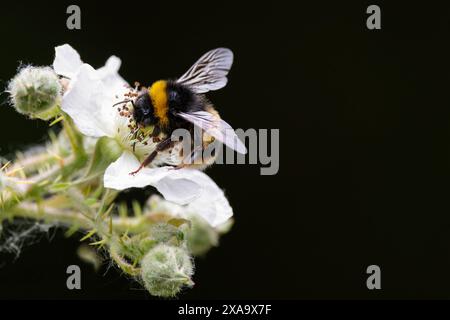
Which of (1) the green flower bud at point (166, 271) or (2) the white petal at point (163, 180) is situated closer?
(1) the green flower bud at point (166, 271)

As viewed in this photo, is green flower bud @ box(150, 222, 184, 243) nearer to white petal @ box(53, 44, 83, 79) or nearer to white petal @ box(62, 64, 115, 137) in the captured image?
white petal @ box(62, 64, 115, 137)

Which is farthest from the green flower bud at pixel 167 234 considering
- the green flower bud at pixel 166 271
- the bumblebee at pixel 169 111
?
the bumblebee at pixel 169 111

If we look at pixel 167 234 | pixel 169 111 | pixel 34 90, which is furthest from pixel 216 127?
pixel 34 90

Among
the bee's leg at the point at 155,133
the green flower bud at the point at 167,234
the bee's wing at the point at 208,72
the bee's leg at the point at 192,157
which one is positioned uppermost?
the bee's wing at the point at 208,72

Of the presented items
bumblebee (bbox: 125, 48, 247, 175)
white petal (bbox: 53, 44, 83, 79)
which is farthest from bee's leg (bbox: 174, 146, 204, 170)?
white petal (bbox: 53, 44, 83, 79)

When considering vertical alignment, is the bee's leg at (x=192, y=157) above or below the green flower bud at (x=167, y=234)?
above

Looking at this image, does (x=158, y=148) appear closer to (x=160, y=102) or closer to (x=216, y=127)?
(x=160, y=102)

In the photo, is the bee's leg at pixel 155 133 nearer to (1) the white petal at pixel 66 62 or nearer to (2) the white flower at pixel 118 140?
(2) the white flower at pixel 118 140
